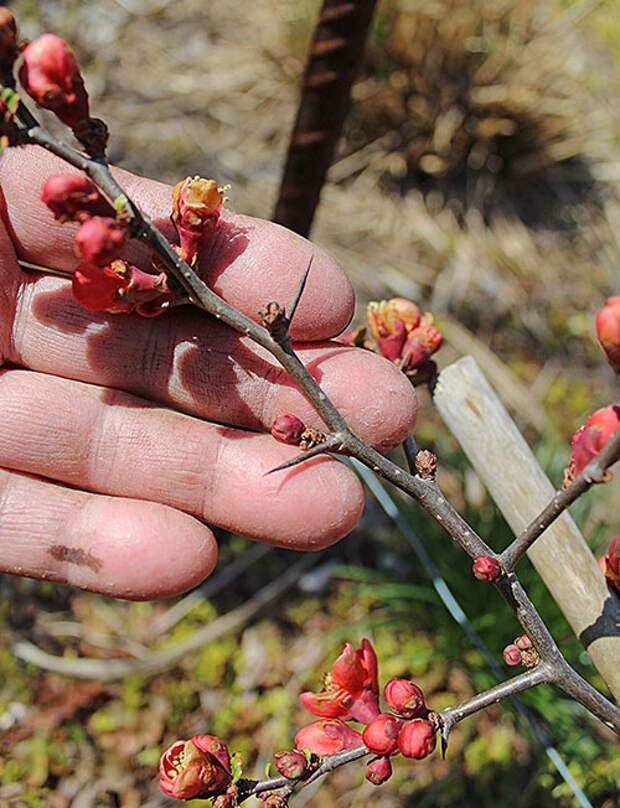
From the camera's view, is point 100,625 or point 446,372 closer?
point 446,372

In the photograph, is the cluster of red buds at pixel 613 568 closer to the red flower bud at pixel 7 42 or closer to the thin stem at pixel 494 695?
the thin stem at pixel 494 695

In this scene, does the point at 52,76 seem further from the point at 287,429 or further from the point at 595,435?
the point at 595,435

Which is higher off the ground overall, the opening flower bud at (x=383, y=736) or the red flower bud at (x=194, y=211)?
the red flower bud at (x=194, y=211)

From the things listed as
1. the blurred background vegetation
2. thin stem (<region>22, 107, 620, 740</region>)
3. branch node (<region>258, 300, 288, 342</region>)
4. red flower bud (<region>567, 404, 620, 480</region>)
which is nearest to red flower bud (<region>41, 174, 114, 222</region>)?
thin stem (<region>22, 107, 620, 740</region>)

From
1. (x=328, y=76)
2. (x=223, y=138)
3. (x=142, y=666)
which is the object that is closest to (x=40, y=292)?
(x=328, y=76)

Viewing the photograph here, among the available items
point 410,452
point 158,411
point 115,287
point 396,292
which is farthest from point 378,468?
point 396,292

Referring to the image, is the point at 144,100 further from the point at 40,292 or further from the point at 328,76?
the point at 40,292

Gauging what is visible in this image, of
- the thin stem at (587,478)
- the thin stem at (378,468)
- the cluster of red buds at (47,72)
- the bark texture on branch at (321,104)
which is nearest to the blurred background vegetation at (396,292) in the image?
the thin stem at (378,468)

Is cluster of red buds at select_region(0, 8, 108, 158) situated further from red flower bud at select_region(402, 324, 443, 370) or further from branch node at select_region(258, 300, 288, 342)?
red flower bud at select_region(402, 324, 443, 370)
